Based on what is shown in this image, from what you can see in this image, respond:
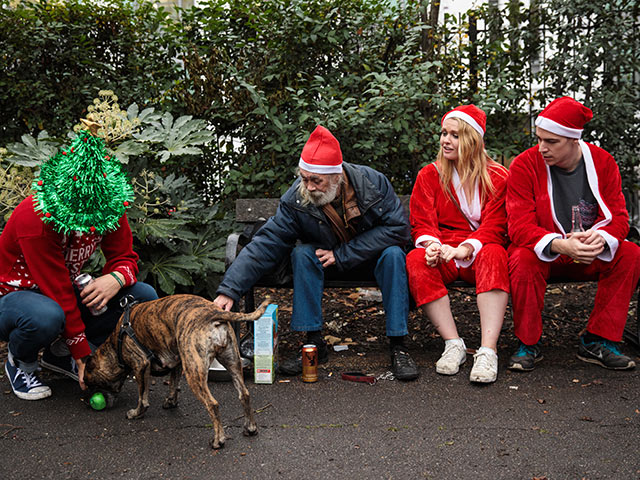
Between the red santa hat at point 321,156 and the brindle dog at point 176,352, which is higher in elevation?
the red santa hat at point 321,156

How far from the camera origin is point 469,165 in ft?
14.9

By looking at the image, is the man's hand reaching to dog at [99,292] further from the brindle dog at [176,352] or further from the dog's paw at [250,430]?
the dog's paw at [250,430]

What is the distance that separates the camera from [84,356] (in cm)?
378

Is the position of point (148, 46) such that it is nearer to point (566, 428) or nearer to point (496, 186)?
point (496, 186)

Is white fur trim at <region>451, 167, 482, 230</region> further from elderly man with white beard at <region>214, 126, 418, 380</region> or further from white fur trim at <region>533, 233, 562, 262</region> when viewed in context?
white fur trim at <region>533, 233, 562, 262</region>

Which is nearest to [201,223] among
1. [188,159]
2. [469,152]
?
[188,159]

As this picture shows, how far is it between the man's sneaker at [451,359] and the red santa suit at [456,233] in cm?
36

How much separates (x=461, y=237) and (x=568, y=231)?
0.71 m

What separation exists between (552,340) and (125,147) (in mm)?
3755

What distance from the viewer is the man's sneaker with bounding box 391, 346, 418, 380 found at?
162 inches

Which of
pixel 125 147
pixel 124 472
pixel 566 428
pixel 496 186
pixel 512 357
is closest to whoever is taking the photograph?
pixel 124 472

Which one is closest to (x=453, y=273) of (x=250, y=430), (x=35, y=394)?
(x=250, y=430)

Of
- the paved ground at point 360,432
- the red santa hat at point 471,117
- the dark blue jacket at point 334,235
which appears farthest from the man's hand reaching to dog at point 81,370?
the red santa hat at point 471,117

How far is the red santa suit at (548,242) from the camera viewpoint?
4.14m
